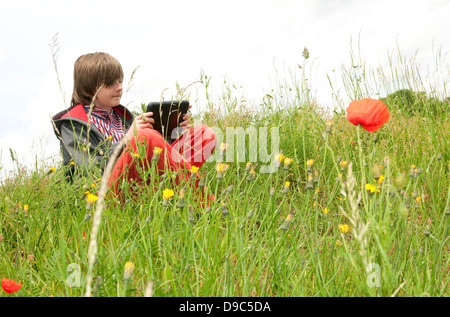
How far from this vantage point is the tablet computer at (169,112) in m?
2.27

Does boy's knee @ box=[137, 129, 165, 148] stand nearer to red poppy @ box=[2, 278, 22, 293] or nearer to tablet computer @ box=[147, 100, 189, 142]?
tablet computer @ box=[147, 100, 189, 142]

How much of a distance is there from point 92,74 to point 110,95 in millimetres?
189

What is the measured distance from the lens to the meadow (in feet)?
3.76

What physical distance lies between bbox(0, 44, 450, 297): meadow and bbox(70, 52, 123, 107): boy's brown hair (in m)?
0.72

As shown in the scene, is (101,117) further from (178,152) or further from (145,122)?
(178,152)

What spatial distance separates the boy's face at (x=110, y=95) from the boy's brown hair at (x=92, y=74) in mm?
28

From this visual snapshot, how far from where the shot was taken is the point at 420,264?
54.4 inches

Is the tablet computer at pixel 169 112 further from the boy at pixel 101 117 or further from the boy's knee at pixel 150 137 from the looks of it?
the boy's knee at pixel 150 137

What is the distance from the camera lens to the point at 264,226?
1999mm

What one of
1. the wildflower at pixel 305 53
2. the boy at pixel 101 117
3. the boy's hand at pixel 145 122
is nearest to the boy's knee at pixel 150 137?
the boy's hand at pixel 145 122

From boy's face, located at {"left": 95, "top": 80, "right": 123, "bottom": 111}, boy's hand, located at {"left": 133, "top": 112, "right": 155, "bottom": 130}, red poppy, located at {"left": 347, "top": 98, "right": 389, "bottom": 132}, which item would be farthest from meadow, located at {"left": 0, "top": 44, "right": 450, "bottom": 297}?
boy's face, located at {"left": 95, "top": 80, "right": 123, "bottom": 111}
